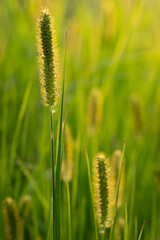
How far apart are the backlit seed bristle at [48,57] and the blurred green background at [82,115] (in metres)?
0.52

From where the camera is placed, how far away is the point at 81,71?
3.27 metres

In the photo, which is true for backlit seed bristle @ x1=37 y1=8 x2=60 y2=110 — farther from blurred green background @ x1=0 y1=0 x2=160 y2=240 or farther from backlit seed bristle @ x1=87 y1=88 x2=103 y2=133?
backlit seed bristle @ x1=87 y1=88 x2=103 y2=133

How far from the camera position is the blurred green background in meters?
1.81

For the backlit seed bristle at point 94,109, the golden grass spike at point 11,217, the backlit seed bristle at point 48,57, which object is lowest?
the golden grass spike at point 11,217

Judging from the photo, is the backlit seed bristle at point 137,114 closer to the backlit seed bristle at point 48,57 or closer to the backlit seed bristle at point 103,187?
the backlit seed bristle at point 103,187

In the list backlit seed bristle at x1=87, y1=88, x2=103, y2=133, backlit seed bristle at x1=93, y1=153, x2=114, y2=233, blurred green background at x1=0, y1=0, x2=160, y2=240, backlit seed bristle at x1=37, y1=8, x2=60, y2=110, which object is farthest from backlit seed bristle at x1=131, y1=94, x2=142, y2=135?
backlit seed bristle at x1=37, y1=8, x2=60, y2=110

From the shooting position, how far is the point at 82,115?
2.43 m

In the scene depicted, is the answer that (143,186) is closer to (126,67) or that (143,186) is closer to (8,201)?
(8,201)

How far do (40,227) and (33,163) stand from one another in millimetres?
580

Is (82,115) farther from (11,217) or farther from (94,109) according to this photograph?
(11,217)

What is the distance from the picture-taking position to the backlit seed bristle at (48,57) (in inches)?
40.4

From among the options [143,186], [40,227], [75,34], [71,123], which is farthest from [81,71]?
[40,227]

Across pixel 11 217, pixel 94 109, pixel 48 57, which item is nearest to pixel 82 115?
pixel 94 109

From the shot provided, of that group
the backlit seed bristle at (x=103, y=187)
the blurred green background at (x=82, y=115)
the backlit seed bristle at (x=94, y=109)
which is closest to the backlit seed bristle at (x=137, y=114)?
the blurred green background at (x=82, y=115)
